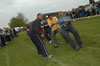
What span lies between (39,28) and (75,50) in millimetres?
1972

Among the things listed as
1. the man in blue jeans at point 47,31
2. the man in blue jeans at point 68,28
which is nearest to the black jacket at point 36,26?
the man in blue jeans at point 68,28

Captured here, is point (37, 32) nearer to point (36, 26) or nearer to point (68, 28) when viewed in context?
point (36, 26)

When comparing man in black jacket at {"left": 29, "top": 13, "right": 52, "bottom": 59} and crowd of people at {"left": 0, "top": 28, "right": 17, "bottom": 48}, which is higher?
man in black jacket at {"left": 29, "top": 13, "right": 52, "bottom": 59}

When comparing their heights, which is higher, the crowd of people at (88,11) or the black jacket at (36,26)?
the black jacket at (36,26)

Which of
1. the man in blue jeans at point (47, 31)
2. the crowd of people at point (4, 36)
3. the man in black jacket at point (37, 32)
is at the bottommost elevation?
the crowd of people at point (4, 36)

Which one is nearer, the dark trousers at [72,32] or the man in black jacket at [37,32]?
the man in black jacket at [37,32]

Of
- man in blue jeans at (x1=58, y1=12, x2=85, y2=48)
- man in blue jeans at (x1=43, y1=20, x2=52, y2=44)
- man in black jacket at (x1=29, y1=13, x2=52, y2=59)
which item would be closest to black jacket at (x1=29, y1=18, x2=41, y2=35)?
man in black jacket at (x1=29, y1=13, x2=52, y2=59)

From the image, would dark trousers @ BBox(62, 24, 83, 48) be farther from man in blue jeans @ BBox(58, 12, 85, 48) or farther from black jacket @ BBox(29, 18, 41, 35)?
black jacket @ BBox(29, 18, 41, 35)

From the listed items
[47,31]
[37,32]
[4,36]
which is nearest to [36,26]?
[37,32]

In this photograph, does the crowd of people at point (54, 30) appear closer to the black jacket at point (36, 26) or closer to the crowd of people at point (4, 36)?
the black jacket at point (36, 26)

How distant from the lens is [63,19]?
7.30m

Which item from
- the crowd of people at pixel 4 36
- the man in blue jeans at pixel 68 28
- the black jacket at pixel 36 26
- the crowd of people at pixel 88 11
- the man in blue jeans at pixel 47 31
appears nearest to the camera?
the black jacket at pixel 36 26

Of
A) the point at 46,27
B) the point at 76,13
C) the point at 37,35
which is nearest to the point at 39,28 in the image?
the point at 37,35

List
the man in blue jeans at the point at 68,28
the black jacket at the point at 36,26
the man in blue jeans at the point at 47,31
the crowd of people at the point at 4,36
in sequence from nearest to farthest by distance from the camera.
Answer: the black jacket at the point at 36,26 → the man in blue jeans at the point at 68,28 → the man in blue jeans at the point at 47,31 → the crowd of people at the point at 4,36
